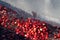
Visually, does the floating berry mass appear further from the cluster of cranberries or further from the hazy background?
the hazy background

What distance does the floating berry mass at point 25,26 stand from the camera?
15789 millimetres

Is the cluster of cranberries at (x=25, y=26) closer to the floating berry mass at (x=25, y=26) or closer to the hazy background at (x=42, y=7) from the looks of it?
the floating berry mass at (x=25, y=26)

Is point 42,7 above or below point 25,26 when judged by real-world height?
above

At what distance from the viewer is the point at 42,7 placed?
24.6 m

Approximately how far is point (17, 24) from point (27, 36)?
1.54 metres

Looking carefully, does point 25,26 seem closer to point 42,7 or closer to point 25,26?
point 25,26

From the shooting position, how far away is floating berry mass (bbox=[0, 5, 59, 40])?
51.8ft

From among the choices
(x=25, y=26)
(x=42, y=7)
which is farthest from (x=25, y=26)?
(x=42, y=7)

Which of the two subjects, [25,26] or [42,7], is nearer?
[25,26]

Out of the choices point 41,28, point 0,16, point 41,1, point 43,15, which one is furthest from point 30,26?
point 41,1

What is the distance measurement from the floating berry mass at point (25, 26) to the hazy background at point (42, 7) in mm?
5939

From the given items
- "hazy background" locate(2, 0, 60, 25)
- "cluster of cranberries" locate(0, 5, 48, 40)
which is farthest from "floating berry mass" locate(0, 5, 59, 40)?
"hazy background" locate(2, 0, 60, 25)

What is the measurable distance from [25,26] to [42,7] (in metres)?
8.29

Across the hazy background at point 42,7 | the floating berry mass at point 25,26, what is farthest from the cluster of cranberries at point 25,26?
the hazy background at point 42,7
